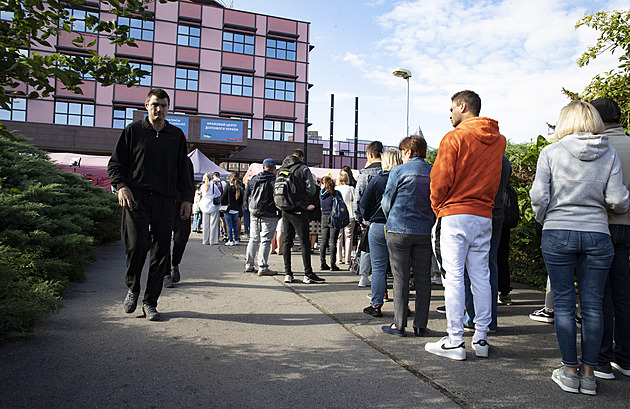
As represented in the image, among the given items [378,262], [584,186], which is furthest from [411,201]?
[584,186]

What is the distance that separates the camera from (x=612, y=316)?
323cm

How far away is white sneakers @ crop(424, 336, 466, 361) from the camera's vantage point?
11.3 ft

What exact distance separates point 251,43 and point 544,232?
38.5 metres

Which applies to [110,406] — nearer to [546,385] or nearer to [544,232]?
[546,385]

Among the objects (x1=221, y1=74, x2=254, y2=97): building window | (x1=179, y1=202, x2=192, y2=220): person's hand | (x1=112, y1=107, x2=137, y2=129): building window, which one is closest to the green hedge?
(x1=179, y1=202, x2=192, y2=220): person's hand

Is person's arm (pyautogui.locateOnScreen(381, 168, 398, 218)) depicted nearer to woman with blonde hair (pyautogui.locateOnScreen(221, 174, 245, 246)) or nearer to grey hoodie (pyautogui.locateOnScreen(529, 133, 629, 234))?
grey hoodie (pyautogui.locateOnScreen(529, 133, 629, 234))

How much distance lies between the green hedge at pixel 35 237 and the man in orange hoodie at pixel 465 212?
2.88 meters

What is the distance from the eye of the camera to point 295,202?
A: 6.43m

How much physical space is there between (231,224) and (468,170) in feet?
28.1

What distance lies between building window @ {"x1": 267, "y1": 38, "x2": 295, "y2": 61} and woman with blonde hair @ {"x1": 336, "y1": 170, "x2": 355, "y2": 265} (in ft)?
107

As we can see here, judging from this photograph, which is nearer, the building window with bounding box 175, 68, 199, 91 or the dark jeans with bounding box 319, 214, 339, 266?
the dark jeans with bounding box 319, 214, 339, 266

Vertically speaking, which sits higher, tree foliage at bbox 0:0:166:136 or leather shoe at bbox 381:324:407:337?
tree foliage at bbox 0:0:166:136

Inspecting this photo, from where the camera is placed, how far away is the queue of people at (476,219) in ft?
9.89

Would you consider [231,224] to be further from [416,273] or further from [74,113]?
[74,113]
